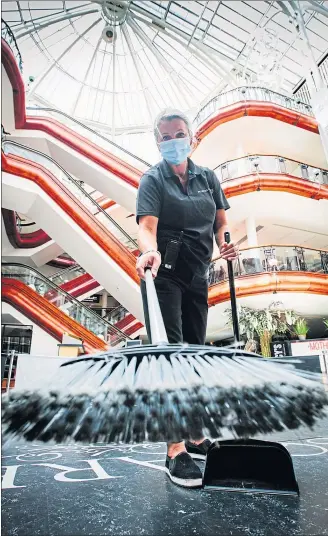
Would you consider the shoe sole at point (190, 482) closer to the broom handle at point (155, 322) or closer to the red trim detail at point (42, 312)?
the broom handle at point (155, 322)

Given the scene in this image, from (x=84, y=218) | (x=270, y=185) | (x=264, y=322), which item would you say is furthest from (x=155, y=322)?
(x=270, y=185)

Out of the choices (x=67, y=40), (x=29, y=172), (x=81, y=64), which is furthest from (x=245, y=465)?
(x=81, y=64)

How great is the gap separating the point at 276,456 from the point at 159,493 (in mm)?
390

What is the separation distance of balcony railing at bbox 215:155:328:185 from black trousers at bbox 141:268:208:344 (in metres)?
9.22

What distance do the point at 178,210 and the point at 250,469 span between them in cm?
102

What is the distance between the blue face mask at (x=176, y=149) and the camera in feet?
4.82

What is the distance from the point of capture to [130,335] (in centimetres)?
1090

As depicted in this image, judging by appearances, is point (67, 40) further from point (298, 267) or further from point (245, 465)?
point (245, 465)

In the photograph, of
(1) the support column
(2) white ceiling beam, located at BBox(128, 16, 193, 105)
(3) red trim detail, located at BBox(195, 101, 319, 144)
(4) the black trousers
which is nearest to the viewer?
(4) the black trousers

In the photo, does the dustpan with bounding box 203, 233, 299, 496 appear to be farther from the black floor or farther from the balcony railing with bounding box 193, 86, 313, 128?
the balcony railing with bounding box 193, 86, 313, 128

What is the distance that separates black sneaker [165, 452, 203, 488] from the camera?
3.36 ft

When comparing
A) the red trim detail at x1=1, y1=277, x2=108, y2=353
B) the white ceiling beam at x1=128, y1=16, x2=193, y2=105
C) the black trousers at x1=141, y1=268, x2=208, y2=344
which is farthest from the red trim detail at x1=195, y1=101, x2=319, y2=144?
the black trousers at x1=141, y1=268, x2=208, y2=344

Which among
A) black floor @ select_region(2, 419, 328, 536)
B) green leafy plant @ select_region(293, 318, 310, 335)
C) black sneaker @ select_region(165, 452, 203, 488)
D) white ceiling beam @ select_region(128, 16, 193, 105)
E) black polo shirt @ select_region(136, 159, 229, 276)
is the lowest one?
black floor @ select_region(2, 419, 328, 536)

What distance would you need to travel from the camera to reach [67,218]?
8.14m
